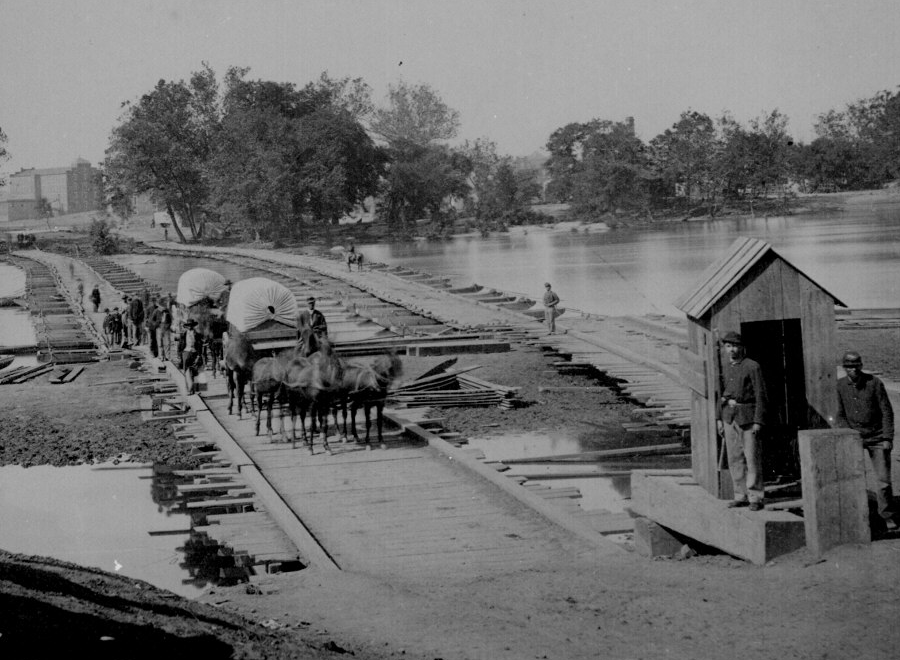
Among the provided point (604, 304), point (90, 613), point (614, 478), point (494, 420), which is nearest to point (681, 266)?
point (604, 304)

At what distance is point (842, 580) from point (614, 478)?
8171mm

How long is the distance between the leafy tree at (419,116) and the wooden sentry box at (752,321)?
107 metres

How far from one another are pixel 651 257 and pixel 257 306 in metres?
47.9

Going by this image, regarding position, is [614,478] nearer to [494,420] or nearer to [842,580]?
[494,420]

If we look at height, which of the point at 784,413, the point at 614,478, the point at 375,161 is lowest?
the point at 614,478

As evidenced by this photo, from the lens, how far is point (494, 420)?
21609mm

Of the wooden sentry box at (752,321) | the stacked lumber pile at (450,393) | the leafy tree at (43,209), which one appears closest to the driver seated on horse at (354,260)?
the stacked lumber pile at (450,393)

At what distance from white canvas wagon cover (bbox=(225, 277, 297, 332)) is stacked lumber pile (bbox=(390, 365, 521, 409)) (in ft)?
16.5

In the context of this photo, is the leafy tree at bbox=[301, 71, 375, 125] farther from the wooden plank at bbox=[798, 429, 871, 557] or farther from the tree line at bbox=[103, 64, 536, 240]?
the wooden plank at bbox=[798, 429, 871, 557]

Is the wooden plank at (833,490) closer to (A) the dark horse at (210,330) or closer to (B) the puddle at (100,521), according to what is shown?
(B) the puddle at (100,521)

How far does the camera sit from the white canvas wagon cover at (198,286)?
32500mm

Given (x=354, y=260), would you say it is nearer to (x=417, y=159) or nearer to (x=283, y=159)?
(x=283, y=159)

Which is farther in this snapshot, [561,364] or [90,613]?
[561,364]

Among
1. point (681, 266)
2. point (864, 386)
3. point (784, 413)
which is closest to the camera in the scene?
point (864, 386)
